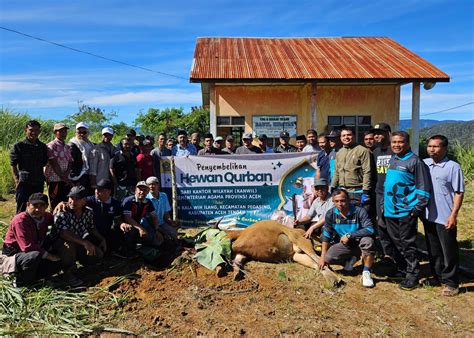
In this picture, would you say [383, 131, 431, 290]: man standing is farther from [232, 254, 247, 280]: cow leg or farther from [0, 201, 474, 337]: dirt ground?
[232, 254, 247, 280]: cow leg

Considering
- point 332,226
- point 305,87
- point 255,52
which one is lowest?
point 332,226

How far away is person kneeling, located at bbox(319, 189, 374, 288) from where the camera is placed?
4570mm

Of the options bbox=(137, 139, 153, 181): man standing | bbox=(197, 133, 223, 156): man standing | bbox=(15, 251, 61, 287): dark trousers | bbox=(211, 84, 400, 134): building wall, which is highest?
bbox=(211, 84, 400, 134): building wall

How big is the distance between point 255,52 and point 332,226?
9855 mm

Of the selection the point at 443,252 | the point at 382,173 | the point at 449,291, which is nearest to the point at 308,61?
the point at 382,173

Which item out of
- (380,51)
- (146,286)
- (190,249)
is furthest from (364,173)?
(380,51)

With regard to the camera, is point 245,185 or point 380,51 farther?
point 380,51

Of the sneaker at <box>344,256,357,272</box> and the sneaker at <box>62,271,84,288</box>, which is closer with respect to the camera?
the sneaker at <box>62,271,84,288</box>

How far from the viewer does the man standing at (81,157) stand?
616cm

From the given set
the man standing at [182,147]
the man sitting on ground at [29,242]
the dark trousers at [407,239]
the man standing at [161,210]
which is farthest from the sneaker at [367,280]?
the man standing at [182,147]

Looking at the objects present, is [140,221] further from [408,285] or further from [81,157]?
[408,285]

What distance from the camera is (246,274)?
4.63m

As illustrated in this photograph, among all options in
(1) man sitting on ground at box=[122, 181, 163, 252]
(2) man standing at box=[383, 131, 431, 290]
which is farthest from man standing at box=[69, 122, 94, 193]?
(2) man standing at box=[383, 131, 431, 290]

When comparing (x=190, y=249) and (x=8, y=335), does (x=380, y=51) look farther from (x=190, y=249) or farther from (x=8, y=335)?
(x=8, y=335)
